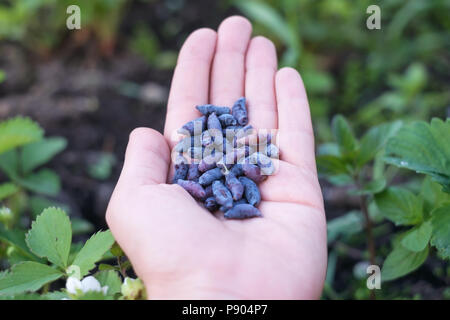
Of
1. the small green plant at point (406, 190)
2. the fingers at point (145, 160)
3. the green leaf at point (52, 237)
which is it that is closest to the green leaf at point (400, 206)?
the small green plant at point (406, 190)

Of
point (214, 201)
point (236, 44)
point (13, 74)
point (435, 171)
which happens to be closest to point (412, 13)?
point (236, 44)

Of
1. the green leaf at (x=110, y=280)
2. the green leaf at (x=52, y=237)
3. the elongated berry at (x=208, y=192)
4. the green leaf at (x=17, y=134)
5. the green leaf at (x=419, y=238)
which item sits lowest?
the green leaf at (x=110, y=280)

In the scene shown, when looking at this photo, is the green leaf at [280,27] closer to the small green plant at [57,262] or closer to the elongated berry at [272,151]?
the elongated berry at [272,151]

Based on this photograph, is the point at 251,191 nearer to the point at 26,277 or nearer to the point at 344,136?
the point at 344,136

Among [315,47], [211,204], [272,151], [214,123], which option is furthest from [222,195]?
[315,47]

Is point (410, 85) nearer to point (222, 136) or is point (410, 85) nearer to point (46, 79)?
point (222, 136)

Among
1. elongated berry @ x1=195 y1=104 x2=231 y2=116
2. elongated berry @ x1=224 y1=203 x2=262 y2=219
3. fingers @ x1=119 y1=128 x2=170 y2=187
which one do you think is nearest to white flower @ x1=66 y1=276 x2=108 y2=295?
fingers @ x1=119 y1=128 x2=170 y2=187
